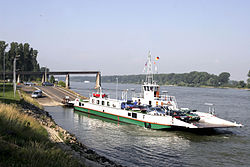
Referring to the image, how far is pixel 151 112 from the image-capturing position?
107 ft

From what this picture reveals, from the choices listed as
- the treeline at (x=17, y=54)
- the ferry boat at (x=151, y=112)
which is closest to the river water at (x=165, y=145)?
the ferry boat at (x=151, y=112)

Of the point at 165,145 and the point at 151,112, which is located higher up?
the point at 151,112

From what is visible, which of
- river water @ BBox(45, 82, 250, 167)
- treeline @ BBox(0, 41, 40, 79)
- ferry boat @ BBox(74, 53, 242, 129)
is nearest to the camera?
river water @ BBox(45, 82, 250, 167)

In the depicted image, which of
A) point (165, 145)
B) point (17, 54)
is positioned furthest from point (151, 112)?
point (17, 54)

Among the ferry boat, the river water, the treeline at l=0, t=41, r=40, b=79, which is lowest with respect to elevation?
the river water

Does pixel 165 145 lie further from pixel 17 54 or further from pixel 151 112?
pixel 17 54

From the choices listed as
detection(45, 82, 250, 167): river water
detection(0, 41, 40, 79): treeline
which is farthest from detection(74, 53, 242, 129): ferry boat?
detection(0, 41, 40, 79): treeline

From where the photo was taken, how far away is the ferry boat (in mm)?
29750

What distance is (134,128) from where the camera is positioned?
108 ft

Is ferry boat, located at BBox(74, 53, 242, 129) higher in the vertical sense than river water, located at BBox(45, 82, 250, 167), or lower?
higher

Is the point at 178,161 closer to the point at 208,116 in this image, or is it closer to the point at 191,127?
the point at 191,127

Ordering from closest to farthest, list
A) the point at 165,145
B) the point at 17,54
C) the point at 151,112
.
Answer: the point at 165,145 < the point at 151,112 < the point at 17,54

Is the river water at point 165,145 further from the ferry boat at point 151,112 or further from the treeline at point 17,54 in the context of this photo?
the treeline at point 17,54

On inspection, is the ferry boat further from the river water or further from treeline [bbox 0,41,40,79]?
treeline [bbox 0,41,40,79]
